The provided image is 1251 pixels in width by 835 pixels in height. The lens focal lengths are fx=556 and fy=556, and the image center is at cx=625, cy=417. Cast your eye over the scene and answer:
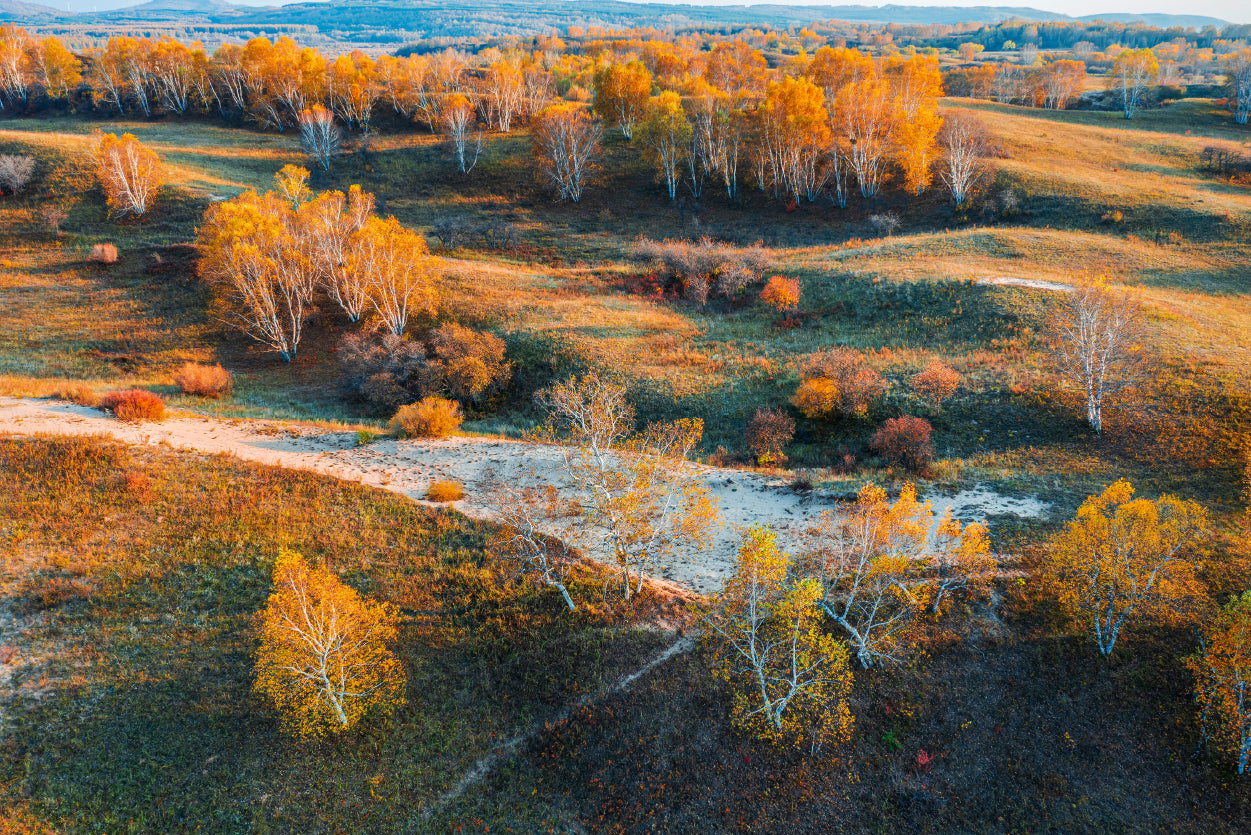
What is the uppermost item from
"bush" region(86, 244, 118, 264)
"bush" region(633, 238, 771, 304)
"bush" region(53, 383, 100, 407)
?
"bush" region(86, 244, 118, 264)

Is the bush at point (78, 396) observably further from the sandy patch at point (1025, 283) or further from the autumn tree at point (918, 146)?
the autumn tree at point (918, 146)

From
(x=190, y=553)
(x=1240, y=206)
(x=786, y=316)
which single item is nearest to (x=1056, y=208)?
(x=1240, y=206)

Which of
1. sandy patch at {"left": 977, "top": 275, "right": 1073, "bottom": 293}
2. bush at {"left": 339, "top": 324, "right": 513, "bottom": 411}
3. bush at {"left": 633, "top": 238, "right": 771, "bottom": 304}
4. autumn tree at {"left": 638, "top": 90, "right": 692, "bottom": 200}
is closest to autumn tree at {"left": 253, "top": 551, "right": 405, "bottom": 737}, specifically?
bush at {"left": 339, "top": 324, "right": 513, "bottom": 411}

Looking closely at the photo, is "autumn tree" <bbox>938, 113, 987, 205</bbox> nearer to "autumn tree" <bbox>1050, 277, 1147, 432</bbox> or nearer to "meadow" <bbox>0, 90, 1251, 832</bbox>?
"meadow" <bbox>0, 90, 1251, 832</bbox>

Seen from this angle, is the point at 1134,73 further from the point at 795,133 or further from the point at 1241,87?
the point at 795,133

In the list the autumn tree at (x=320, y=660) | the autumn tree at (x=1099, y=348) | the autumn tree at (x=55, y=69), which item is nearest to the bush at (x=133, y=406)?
the autumn tree at (x=320, y=660)

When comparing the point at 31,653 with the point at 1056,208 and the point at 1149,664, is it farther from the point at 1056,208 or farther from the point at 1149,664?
the point at 1056,208
